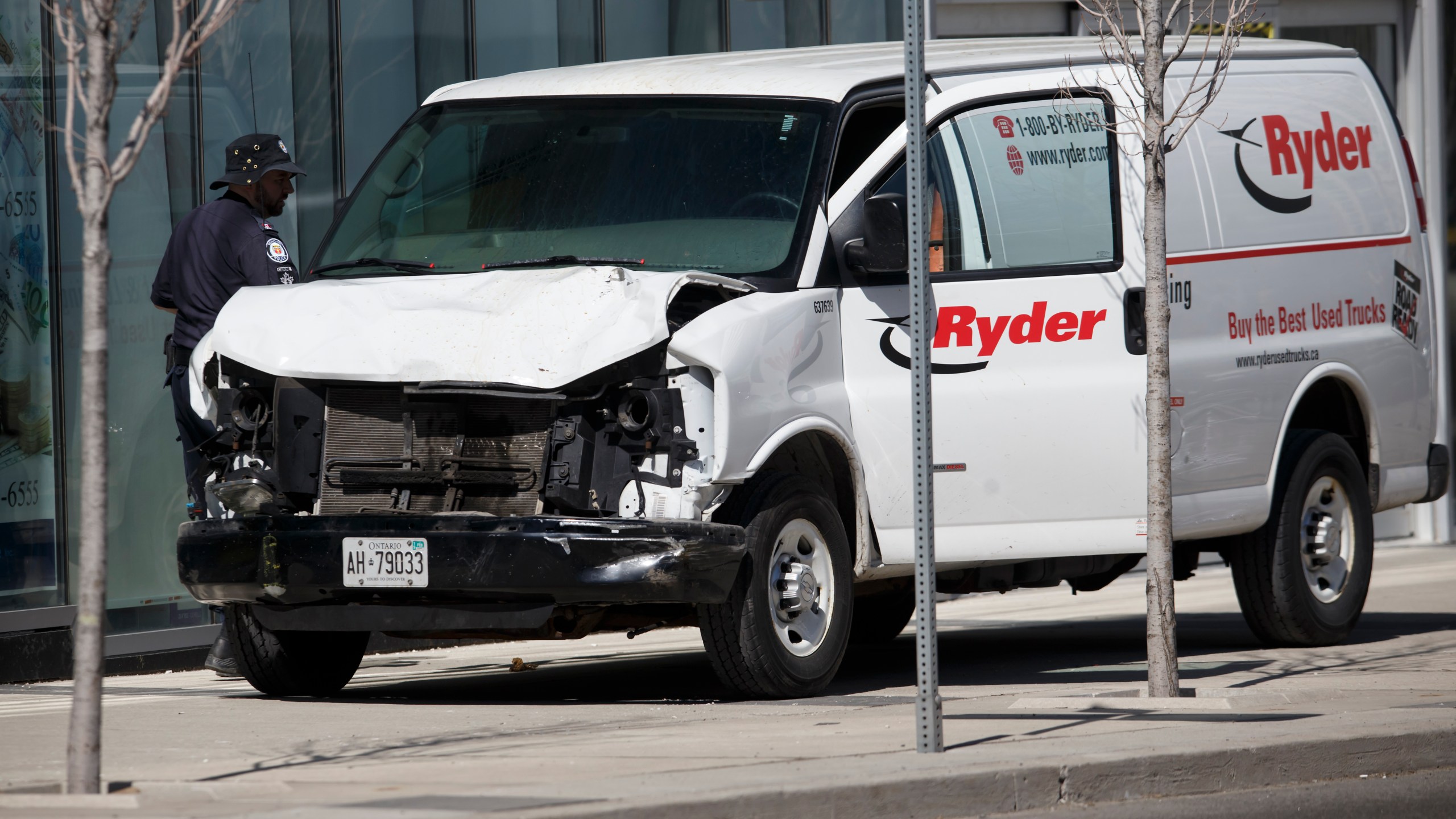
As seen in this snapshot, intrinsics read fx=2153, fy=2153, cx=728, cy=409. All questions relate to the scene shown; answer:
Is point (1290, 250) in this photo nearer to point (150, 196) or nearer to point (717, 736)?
point (717, 736)

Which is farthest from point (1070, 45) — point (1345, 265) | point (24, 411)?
point (24, 411)

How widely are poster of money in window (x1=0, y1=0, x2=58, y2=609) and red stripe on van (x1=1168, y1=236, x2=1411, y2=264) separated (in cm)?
532

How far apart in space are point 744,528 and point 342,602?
5.00ft

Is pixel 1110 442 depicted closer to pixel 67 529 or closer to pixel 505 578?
pixel 505 578

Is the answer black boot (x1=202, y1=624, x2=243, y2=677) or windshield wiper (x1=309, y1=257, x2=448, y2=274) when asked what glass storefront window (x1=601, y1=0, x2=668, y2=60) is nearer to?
windshield wiper (x1=309, y1=257, x2=448, y2=274)

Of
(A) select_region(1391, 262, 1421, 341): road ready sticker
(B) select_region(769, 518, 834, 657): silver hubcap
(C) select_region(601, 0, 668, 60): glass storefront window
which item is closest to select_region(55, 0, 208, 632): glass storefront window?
(C) select_region(601, 0, 668, 60): glass storefront window

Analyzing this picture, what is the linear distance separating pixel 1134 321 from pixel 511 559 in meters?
2.94

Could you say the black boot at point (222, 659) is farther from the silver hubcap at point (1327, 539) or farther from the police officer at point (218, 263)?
the silver hubcap at point (1327, 539)

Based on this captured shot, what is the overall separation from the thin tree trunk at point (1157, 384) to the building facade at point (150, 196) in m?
5.07

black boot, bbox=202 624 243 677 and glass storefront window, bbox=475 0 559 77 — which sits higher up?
glass storefront window, bbox=475 0 559 77

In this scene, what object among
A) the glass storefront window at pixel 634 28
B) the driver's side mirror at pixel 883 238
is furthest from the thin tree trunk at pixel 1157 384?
the glass storefront window at pixel 634 28

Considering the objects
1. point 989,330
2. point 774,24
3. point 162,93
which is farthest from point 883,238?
point 774,24

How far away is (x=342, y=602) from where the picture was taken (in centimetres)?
800

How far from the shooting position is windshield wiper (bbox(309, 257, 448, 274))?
339 inches
